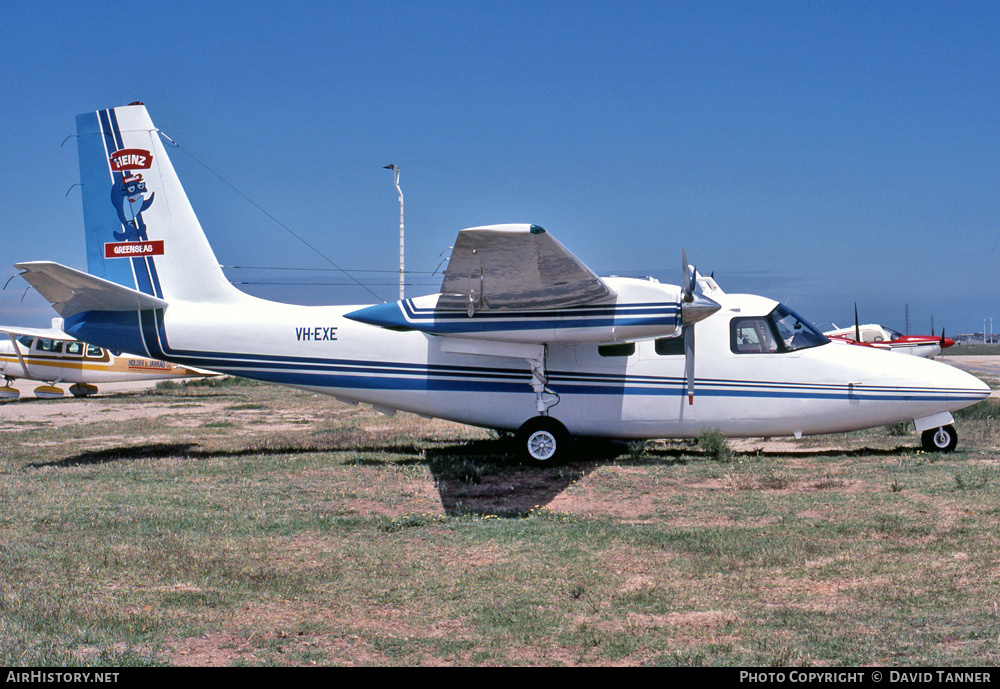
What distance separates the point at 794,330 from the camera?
13.2 meters

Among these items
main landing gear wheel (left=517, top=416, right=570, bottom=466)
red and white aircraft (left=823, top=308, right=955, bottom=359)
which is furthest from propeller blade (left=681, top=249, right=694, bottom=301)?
red and white aircraft (left=823, top=308, right=955, bottom=359)

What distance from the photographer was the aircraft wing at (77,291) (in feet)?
39.5

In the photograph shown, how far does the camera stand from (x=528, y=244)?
987 centimetres

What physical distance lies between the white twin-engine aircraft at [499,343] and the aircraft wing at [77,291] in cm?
3

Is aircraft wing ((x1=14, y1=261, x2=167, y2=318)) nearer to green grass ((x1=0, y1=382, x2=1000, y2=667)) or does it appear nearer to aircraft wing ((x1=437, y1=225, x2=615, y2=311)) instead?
green grass ((x1=0, y1=382, x2=1000, y2=667))

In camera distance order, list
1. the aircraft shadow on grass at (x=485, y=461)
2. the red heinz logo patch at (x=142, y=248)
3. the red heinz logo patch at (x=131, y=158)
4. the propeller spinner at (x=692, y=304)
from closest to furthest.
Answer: the aircraft shadow on grass at (x=485, y=461) < the propeller spinner at (x=692, y=304) < the red heinz logo patch at (x=131, y=158) < the red heinz logo patch at (x=142, y=248)

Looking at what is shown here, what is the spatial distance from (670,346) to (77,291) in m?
9.65

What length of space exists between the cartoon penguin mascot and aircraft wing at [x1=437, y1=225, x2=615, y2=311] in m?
5.72

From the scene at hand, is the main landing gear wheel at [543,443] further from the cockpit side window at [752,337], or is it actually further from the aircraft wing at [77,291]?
the aircraft wing at [77,291]

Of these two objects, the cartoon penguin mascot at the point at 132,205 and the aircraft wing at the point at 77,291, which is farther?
the cartoon penguin mascot at the point at 132,205

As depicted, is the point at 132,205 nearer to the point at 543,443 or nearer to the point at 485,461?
the point at 485,461

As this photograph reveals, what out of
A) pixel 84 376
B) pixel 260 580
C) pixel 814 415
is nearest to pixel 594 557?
pixel 260 580

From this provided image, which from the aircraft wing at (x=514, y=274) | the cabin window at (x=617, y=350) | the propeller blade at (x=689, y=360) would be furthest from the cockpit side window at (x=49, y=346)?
the propeller blade at (x=689, y=360)

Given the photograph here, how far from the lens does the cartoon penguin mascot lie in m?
13.9
